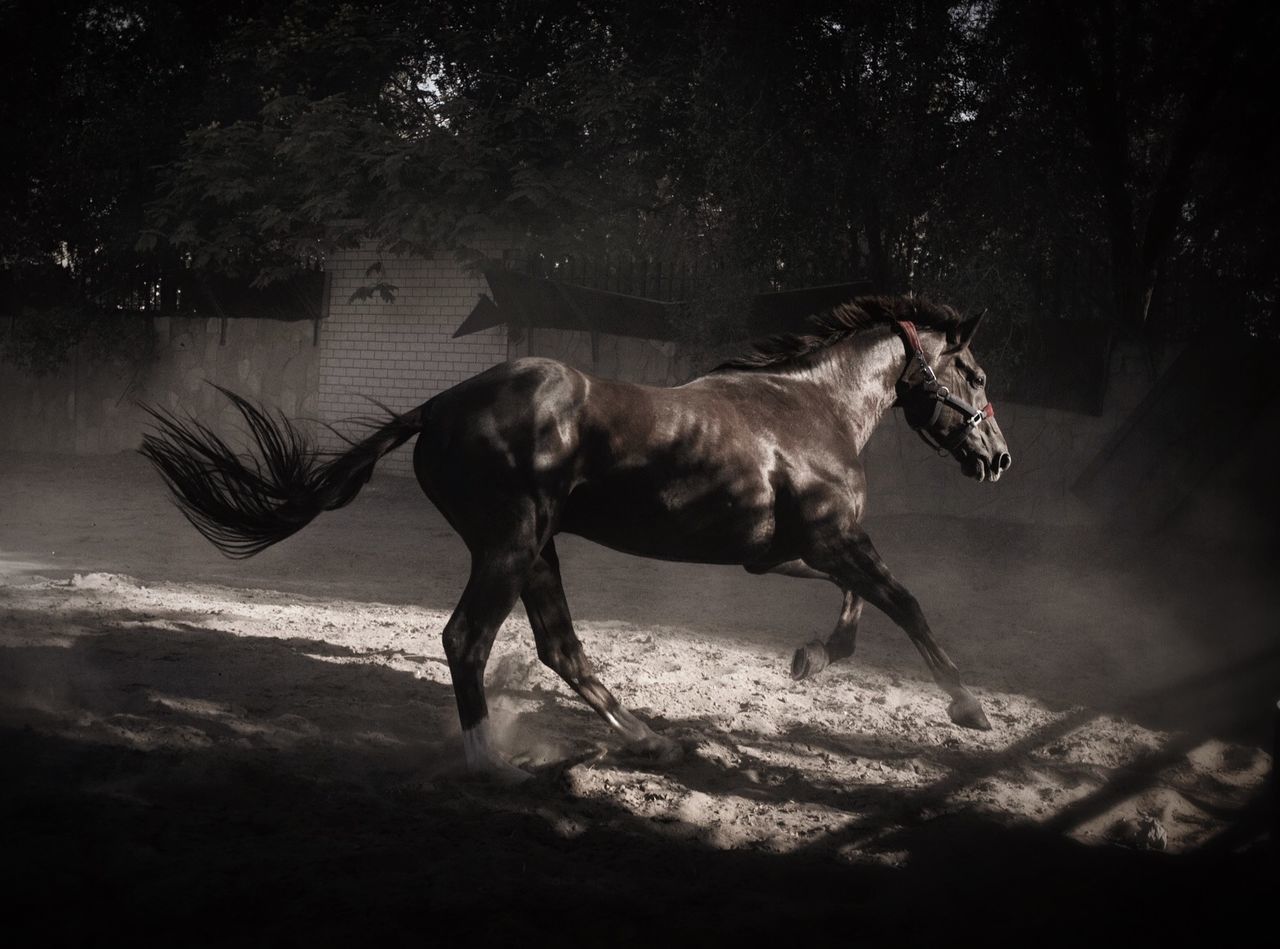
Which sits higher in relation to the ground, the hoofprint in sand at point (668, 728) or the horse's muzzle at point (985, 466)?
the horse's muzzle at point (985, 466)

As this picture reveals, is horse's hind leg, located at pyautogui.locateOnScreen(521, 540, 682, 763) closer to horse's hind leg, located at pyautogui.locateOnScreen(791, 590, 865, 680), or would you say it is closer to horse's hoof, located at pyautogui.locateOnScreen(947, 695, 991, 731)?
horse's hind leg, located at pyautogui.locateOnScreen(791, 590, 865, 680)

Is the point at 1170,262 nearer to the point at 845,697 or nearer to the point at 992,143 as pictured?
the point at 992,143

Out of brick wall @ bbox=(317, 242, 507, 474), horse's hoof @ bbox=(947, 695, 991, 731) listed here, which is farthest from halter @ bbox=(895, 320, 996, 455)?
brick wall @ bbox=(317, 242, 507, 474)

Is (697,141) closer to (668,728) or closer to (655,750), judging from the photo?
(668,728)

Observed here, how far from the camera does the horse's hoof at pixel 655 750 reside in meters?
4.01

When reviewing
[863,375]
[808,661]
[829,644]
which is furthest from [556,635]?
[863,375]

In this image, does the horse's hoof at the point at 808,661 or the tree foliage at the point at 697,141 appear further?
the tree foliage at the point at 697,141

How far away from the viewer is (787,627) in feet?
21.4

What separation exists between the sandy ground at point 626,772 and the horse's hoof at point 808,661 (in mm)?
221

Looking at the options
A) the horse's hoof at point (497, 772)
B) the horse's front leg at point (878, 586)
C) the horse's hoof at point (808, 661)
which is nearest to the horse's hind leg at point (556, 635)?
the horse's hoof at point (497, 772)

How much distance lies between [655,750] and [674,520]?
2.82ft

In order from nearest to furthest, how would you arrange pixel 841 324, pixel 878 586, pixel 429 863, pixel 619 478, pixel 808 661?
pixel 429 863 → pixel 619 478 → pixel 878 586 → pixel 808 661 → pixel 841 324

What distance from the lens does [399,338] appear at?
1323cm

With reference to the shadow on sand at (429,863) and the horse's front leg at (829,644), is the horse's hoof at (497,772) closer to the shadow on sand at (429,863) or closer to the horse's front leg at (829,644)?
the shadow on sand at (429,863)
